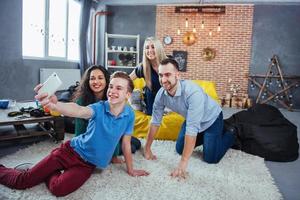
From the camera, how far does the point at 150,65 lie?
2447 millimetres

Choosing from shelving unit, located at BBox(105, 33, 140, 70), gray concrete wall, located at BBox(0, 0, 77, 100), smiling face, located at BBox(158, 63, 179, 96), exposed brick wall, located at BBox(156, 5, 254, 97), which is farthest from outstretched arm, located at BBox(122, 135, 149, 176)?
exposed brick wall, located at BBox(156, 5, 254, 97)

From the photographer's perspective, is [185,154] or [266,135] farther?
[266,135]

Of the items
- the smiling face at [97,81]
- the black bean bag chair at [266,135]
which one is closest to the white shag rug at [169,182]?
the black bean bag chair at [266,135]

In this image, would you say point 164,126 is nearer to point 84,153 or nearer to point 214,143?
point 214,143

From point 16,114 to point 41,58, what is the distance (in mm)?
2818

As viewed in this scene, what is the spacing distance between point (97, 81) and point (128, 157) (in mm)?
572

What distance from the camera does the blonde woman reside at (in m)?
2.31

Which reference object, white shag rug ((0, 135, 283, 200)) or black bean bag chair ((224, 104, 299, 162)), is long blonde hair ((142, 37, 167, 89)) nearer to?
white shag rug ((0, 135, 283, 200))

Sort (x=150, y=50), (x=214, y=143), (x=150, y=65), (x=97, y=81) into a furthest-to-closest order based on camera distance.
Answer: (x=150, y=65), (x=150, y=50), (x=214, y=143), (x=97, y=81)

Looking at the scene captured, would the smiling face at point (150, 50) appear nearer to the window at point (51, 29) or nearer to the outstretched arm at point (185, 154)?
the outstretched arm at point (185, 154)

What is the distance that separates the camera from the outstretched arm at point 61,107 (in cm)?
112

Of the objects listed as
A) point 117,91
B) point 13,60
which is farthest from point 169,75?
point 13,60

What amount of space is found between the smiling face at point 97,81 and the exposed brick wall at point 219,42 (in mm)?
5181

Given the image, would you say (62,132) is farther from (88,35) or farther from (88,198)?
(88,35)
